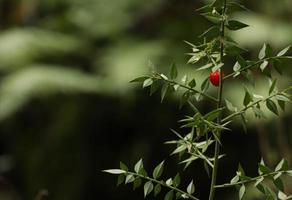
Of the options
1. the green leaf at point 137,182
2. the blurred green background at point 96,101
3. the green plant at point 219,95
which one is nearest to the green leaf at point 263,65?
the green plant at point 219,95

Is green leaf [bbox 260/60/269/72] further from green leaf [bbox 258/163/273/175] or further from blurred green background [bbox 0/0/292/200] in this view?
blurred green background [bbox 0/0/292/200]

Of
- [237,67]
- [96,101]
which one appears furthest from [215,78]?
[96,101]

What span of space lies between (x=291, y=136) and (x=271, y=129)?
14 cm

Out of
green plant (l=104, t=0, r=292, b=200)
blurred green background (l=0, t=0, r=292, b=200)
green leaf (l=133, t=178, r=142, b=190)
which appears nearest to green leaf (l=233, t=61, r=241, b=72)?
green plant (l=104, t=0, r=292, b=200)

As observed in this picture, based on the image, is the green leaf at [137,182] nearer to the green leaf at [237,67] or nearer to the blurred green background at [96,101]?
the green leaf at [237,67]

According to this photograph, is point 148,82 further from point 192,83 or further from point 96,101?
point 96,101

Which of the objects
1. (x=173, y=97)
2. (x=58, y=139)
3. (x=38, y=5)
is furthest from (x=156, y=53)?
(x=38, y=5)

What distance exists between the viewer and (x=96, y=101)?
3.74 m

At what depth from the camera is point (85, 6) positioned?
12.4 feet

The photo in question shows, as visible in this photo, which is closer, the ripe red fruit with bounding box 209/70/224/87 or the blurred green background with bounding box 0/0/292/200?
the ripe red fruit with bounding box 209/70/224/87

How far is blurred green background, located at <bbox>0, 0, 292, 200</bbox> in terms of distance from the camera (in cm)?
344

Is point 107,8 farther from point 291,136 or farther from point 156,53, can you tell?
point 291,136

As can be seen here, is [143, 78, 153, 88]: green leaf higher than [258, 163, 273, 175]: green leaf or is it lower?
higher

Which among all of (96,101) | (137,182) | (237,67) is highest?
(237,67)
